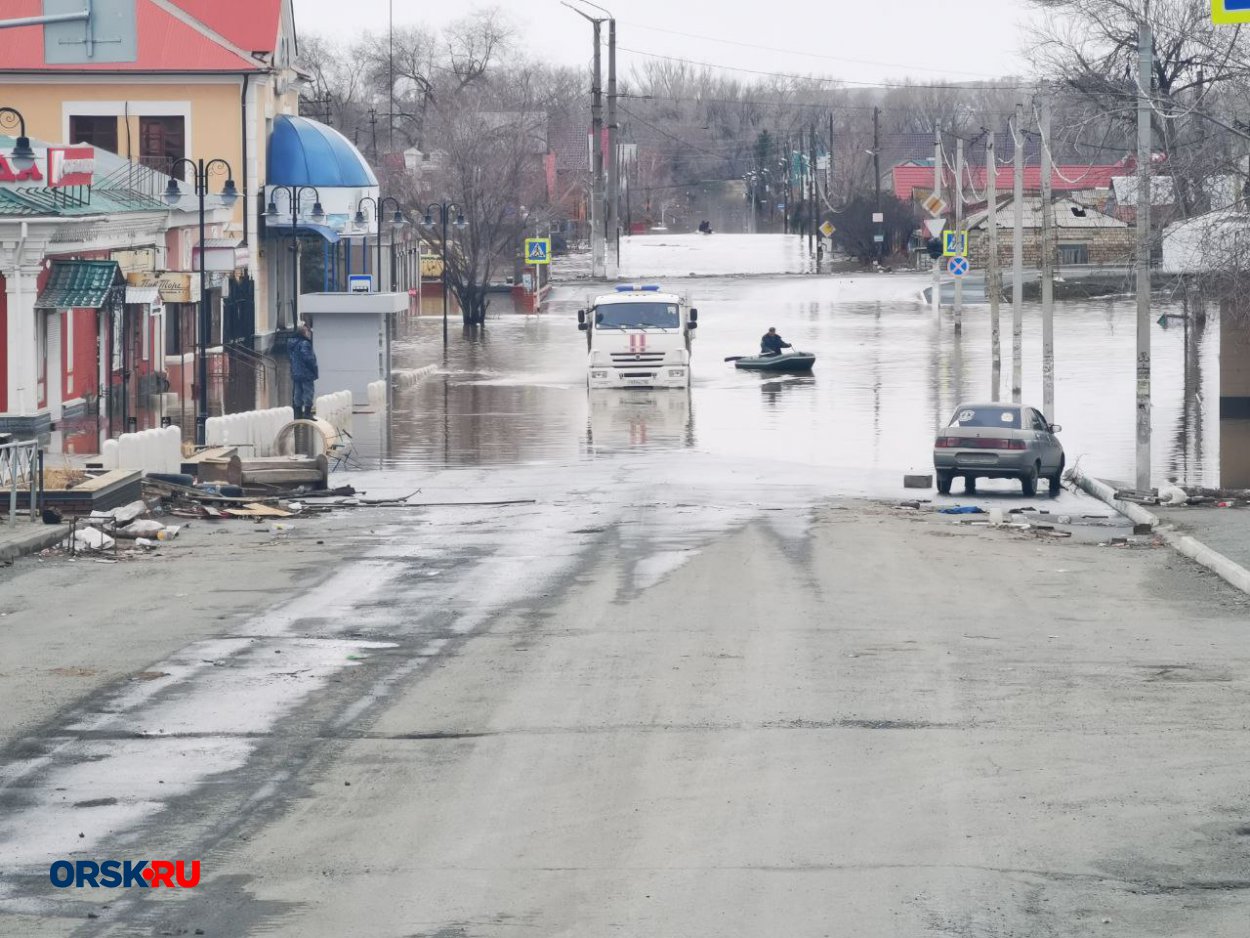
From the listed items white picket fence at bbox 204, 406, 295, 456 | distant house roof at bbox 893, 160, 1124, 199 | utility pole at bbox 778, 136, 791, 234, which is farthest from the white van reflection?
utility pole at bbox 778, 136, 791, 234

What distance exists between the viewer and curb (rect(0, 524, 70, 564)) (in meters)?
20.5

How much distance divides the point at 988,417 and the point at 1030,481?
1.33m

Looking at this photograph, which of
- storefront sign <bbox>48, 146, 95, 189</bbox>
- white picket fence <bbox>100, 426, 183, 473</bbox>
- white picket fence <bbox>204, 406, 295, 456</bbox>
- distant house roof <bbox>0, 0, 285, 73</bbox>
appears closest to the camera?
white picket fence <bbox>100, 426, 183, 473</bbox>

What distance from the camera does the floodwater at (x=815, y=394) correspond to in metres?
34.8

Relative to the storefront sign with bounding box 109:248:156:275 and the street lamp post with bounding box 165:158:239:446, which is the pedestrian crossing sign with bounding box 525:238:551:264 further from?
the storefront sign with bounding box 109:248:156:275

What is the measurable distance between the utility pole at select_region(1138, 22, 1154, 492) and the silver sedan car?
169 cm

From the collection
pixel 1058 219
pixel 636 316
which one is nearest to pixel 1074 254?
pixel 1058 219

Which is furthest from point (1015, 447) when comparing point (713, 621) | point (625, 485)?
point (713, 621)

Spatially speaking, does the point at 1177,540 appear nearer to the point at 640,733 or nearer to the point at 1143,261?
the point at 1143,261

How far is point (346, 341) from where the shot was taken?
4597 centimetres

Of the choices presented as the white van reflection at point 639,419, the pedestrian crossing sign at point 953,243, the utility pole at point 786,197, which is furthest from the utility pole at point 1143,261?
the utility pole at point 786,197

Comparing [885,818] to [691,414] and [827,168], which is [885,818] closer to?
[691,414]

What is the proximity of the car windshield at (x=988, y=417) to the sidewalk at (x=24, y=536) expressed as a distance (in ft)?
44.5

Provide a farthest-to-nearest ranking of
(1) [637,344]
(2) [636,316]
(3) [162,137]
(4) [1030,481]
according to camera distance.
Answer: (3) [162,137], (2) [636,316], (1) [637,344], (4) [1030,481]
